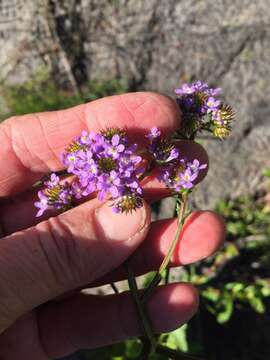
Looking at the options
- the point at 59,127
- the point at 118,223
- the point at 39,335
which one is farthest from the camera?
the point at 39,335

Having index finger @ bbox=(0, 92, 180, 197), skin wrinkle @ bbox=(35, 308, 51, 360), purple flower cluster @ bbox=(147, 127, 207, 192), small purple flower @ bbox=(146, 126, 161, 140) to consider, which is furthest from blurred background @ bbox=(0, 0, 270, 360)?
small purple flower @ bbox=(146, 126, 161, 140)

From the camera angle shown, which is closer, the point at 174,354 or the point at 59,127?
the point at 174,354

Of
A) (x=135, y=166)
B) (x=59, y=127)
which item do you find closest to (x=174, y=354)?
(x=135, y=166)

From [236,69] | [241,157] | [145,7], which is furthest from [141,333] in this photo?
[145,7]

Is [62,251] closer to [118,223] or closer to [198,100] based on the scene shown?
[118,223]

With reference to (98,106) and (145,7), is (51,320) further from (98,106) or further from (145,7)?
(145,7)
